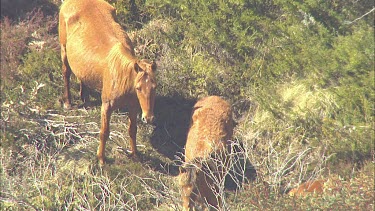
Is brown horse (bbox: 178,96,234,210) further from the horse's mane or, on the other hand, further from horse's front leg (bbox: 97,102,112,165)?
the horse's mane

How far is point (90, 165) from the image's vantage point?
981cm

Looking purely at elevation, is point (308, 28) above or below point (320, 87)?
above

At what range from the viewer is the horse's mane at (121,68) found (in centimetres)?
895

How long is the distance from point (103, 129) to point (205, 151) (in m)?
1.61

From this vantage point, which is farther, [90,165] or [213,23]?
[213,23]

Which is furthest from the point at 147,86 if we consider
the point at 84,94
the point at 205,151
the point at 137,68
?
the point at 84,94

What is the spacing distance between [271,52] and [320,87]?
112cm

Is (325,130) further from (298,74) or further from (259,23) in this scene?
(259,23)

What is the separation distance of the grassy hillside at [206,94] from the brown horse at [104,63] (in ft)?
1.97

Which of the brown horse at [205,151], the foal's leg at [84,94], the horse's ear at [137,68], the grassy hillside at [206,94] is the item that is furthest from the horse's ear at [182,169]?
the foal's leg at [84,94]

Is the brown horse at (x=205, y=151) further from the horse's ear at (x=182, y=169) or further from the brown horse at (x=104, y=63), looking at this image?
the brown horse at (x=104, y=63)

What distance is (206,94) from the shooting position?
11188 millimetres

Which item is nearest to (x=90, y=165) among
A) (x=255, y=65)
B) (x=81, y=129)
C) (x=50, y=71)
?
(x=81, y=129)

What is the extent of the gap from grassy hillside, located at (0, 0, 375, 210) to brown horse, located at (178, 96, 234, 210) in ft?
1.68
